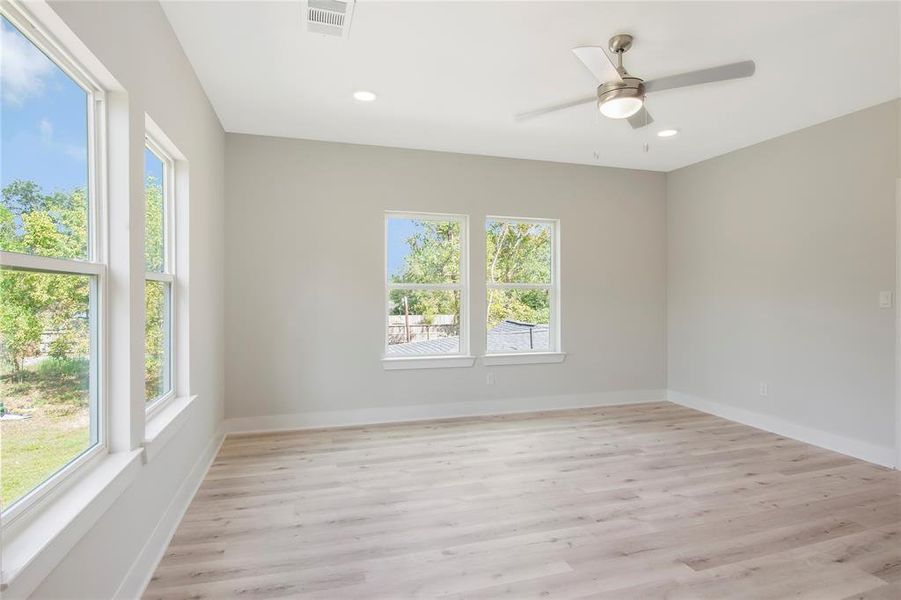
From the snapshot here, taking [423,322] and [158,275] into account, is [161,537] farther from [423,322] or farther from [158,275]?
[423,322]

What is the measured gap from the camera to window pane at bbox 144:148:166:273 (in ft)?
7.69

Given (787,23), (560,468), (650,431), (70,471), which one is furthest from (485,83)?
(650,431)

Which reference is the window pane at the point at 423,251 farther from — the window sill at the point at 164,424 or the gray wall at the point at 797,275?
the gray wall at the point at 797,275

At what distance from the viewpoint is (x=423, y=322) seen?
15.1 feet

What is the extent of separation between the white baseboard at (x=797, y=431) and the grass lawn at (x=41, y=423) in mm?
4755

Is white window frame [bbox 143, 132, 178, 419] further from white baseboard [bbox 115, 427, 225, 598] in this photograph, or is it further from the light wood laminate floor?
the light wood laminate floor

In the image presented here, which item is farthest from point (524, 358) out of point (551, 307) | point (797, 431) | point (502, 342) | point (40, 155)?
point (40, 155)

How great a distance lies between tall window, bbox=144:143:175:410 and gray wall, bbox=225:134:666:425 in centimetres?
137

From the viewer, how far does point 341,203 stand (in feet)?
14.0

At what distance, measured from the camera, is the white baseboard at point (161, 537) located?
5.96 ft

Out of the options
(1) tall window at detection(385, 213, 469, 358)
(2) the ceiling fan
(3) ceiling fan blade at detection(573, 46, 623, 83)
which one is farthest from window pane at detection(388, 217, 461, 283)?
(3) ceiling fan blade at detection(573, 46, 623, 83)

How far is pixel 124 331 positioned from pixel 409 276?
2921 mm

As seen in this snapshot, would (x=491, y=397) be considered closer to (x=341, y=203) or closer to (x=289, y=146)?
(x=341, y=203)

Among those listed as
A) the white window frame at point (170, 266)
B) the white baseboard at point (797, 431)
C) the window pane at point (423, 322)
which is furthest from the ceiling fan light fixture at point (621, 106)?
the white baseboard at point (797, 431)
